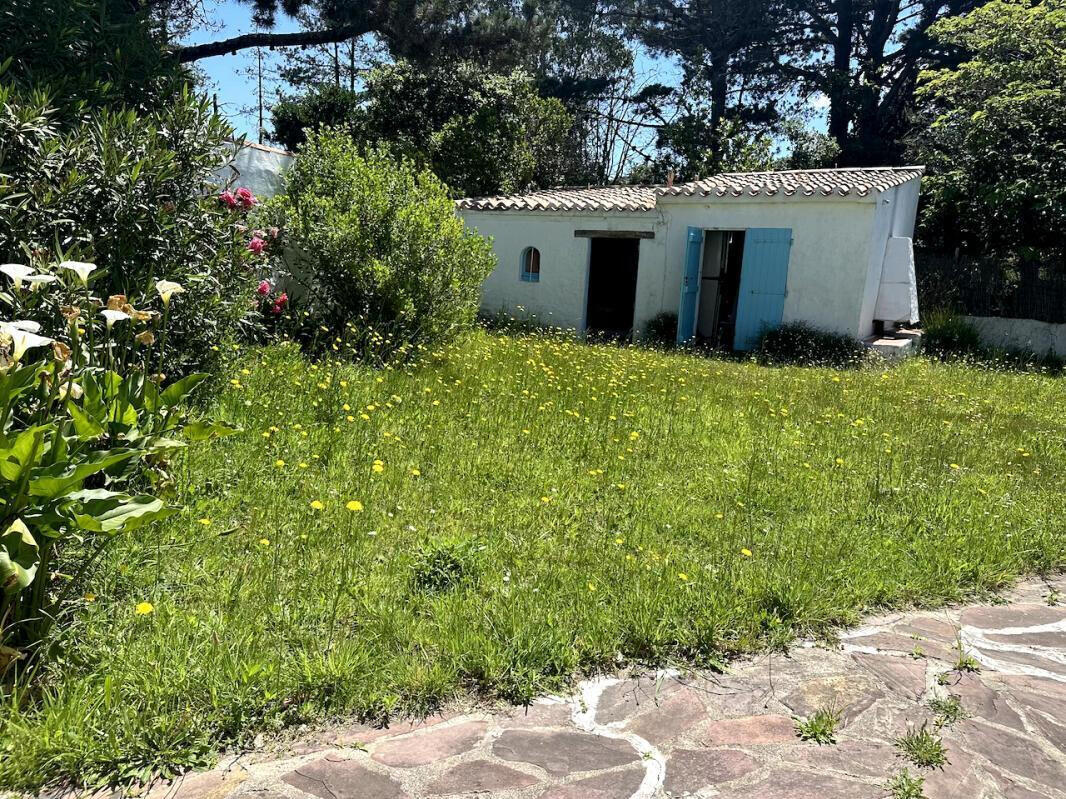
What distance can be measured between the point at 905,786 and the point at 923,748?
0.23 metres

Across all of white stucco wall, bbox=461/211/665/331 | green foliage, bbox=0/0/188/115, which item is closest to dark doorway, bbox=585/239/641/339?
white stucco wall, bbox=461/211/665/331

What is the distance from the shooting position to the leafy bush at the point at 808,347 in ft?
35.5

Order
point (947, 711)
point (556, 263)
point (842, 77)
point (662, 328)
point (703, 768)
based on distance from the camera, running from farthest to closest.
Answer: point (842, 77), point (556, 263), point (662, 328), point (947, 711), point (703, 768)

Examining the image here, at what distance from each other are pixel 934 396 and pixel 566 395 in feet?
15.7

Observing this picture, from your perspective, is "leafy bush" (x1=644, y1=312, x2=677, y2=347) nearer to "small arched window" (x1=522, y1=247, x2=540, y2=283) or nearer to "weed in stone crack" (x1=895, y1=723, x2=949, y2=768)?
"small arched window" (x1=522, y1=247, x2=540, y2=283)

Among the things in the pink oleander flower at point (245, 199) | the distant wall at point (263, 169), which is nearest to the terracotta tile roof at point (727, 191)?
the distant wall at point (263, 169)

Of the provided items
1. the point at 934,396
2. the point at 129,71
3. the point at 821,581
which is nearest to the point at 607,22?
the point at 934,396

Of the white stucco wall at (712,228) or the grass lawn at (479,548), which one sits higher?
the white stucco wall at (712,228)

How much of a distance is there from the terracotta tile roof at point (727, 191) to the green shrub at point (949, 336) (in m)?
2.68

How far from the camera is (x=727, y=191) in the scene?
1179 cm

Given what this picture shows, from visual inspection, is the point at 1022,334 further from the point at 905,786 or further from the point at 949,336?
the point at 905,786

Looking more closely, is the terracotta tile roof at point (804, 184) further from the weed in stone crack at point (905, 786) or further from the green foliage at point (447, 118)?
the weed in stone crack at point (905, 786)

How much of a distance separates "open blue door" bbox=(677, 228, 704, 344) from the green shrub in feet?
14.2

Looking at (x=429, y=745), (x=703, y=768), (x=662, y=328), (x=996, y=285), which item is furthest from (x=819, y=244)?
(x=429, y=745)
